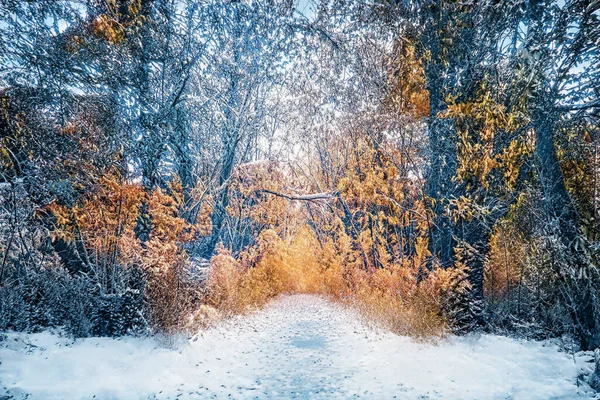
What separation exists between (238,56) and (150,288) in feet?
16.9

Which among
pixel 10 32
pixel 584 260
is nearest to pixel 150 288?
pixel 10 32

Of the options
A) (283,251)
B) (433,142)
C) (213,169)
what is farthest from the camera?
(283,251)

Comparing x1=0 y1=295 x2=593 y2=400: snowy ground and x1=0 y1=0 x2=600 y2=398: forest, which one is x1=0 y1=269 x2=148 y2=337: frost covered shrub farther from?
x1=0 y1=295 x2=593 y2=400: snowy ground

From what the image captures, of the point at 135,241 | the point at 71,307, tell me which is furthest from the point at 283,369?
the point at 71,307

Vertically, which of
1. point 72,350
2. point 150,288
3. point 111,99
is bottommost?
point 72,350

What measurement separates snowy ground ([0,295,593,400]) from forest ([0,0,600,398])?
0.42 meters

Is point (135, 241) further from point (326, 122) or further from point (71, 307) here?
point (326, 122)

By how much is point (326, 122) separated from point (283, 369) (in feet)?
21.4

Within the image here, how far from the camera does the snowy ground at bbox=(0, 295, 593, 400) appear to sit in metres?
3.58

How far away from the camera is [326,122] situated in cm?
930

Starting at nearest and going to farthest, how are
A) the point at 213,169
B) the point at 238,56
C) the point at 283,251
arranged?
the point at 238,56 < the point at 213,169 < the point at 283,251

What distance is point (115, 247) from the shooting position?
5.62 metres

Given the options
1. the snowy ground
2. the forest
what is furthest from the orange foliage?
the snowy ground

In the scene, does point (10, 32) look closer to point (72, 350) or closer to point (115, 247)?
point (115, 247)
